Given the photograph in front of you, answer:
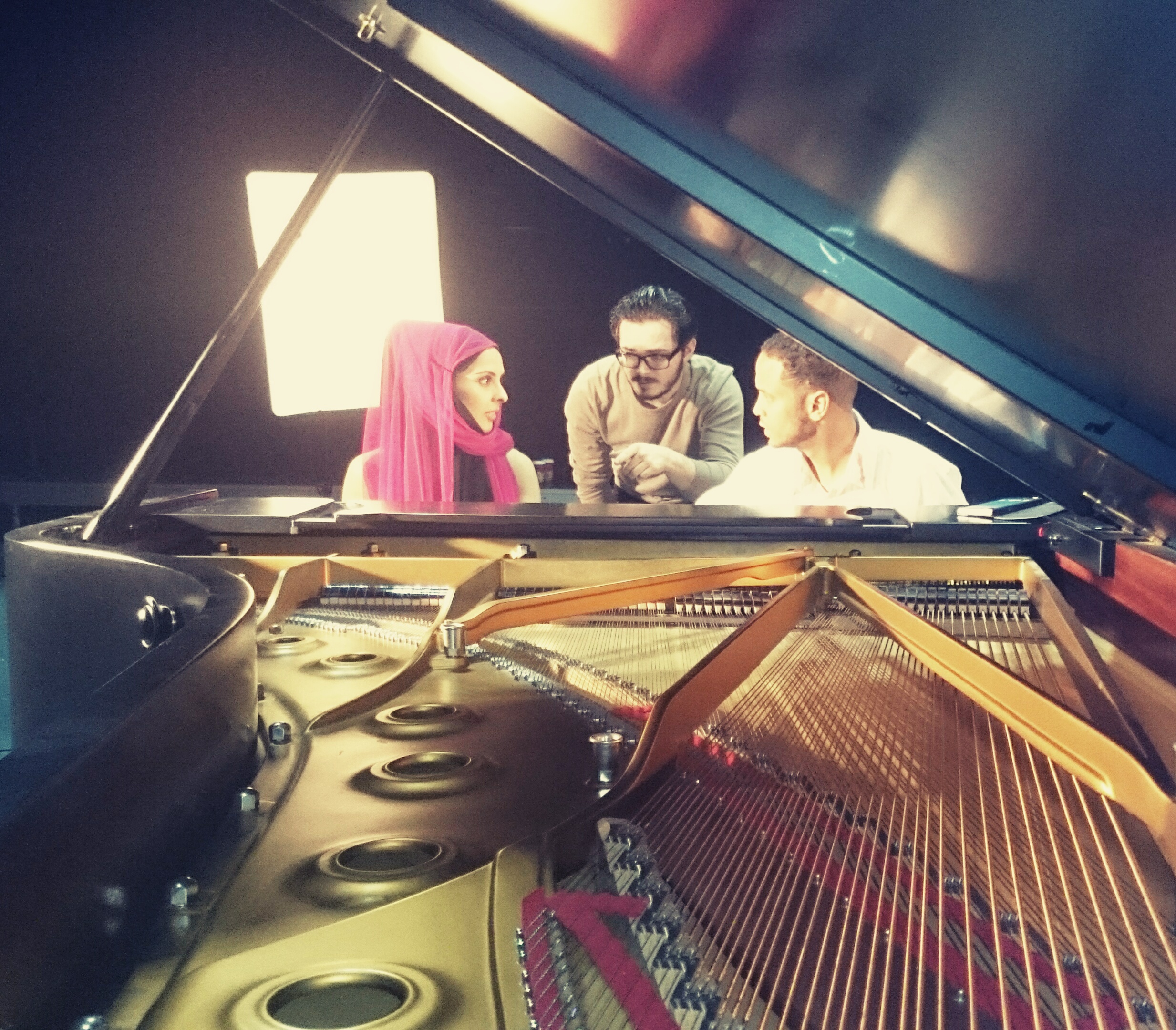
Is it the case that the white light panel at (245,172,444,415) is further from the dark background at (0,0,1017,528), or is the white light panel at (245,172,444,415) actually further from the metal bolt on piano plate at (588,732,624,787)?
the metal bolt on piano plate at (588,732,624,787)

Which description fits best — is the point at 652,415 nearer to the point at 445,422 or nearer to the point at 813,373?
the point at 813,373

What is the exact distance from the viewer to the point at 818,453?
→ 6.34 metres

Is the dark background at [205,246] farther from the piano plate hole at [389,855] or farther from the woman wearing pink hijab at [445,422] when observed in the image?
the piano plate hole at [389,855]

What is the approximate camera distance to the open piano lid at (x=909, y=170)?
3.36ft

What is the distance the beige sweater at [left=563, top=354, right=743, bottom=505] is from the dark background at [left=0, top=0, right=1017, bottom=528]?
10cm

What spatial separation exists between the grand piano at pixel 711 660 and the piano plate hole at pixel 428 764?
0.01m

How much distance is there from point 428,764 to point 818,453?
17.0ft

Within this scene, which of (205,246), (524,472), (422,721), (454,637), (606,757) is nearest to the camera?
(606,757)

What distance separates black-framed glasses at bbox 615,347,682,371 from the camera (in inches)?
251

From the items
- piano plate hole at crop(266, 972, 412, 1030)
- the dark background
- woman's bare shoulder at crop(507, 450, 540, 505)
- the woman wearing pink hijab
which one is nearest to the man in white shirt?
the dark background

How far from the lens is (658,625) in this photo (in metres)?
2.35

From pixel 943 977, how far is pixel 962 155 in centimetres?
87

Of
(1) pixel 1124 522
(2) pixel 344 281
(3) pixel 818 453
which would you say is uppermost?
(2) pixel 344 281

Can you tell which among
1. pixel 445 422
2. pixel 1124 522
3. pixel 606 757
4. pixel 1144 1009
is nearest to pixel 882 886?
pixel 1144 1009
